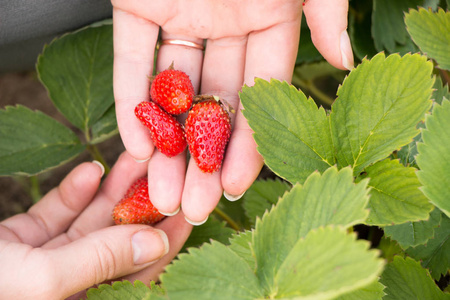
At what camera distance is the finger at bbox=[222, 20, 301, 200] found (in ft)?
2.77

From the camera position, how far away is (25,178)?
1.64 metres

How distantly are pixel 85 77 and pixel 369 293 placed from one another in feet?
3.19

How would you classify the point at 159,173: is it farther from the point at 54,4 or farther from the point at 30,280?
the point at 54,4

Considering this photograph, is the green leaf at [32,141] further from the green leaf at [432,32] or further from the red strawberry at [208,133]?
the green leaf at [432,32]

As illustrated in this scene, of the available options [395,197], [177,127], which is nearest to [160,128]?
[177,127]

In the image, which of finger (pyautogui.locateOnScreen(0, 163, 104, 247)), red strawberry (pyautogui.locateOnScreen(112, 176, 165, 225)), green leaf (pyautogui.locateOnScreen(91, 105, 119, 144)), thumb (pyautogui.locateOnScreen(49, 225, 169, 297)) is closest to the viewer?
thumb (pyautogui.locateOnScreen(49, 225, 169, 297))

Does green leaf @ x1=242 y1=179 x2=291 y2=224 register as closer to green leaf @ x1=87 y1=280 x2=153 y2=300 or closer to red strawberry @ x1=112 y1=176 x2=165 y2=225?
red strawberry @ x1=112 y1=176 x2=165 y2=225

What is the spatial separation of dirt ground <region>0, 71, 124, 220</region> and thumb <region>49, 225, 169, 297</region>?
0.84 meters

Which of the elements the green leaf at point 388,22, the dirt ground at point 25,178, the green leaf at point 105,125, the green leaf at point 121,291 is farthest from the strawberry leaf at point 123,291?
the dirt ground at point 25,178

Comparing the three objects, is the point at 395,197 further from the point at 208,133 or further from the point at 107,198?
the point at 107,198

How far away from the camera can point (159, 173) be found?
0.92 m

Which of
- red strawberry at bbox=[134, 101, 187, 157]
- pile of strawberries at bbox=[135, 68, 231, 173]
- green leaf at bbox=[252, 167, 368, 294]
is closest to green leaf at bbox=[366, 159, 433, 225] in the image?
green leaf at bbox=[252, 167, 368, 294]

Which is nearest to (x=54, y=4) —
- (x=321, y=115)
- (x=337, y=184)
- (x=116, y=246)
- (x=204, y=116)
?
(x=204, y=116)

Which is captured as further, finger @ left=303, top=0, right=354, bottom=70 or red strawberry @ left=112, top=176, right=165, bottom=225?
red strawberry @ left=112, top=176, right=165, bottom=225
